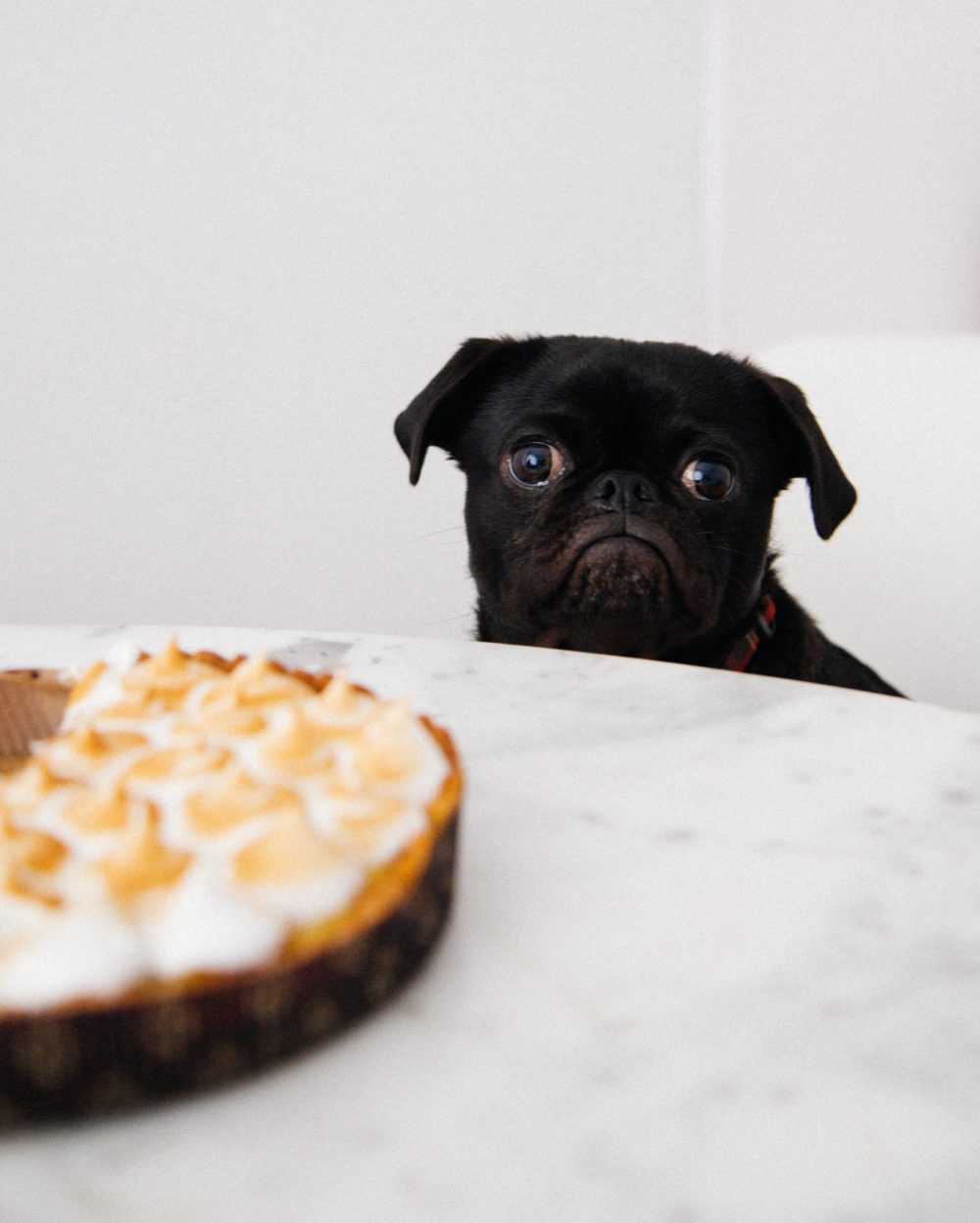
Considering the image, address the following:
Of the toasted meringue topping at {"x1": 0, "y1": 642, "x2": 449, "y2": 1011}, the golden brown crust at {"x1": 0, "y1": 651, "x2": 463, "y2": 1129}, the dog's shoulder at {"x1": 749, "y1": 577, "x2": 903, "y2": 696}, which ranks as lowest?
the dog's shoulder at {"x1": 749, "y1": 577, "x2": 903, "y2": 696}

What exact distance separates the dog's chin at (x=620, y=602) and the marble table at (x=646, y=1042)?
2.44 ft

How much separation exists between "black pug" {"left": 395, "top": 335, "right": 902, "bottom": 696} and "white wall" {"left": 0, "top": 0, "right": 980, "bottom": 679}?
1487 millimetres

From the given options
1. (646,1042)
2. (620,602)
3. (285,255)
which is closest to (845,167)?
(285,255)

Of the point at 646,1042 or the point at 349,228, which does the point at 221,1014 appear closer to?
the point at 646,1042

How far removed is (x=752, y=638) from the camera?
5.18ft

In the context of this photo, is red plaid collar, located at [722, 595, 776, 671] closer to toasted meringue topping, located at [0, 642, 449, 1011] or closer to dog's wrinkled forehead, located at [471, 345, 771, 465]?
dog's wrinkled forehead, located at [471, 345, 771, 465]

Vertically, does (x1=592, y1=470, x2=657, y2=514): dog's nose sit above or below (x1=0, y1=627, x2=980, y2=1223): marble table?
below

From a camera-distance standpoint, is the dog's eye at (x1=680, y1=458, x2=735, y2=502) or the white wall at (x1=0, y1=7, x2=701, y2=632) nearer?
the dog's eye at (x1=680, y1=458, x2=735, y2=502)

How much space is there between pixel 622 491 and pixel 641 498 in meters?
0.03

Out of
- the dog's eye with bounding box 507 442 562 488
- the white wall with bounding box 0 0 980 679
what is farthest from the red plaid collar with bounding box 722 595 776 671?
the white wall with bounding box 0 0 980 679

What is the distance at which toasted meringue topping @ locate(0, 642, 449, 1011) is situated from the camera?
38 centimetres

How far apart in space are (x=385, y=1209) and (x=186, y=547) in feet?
9.34

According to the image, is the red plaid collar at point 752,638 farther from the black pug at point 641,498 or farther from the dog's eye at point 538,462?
the dog's eye at point 538,462

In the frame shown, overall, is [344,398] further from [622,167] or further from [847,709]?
[847,709]
